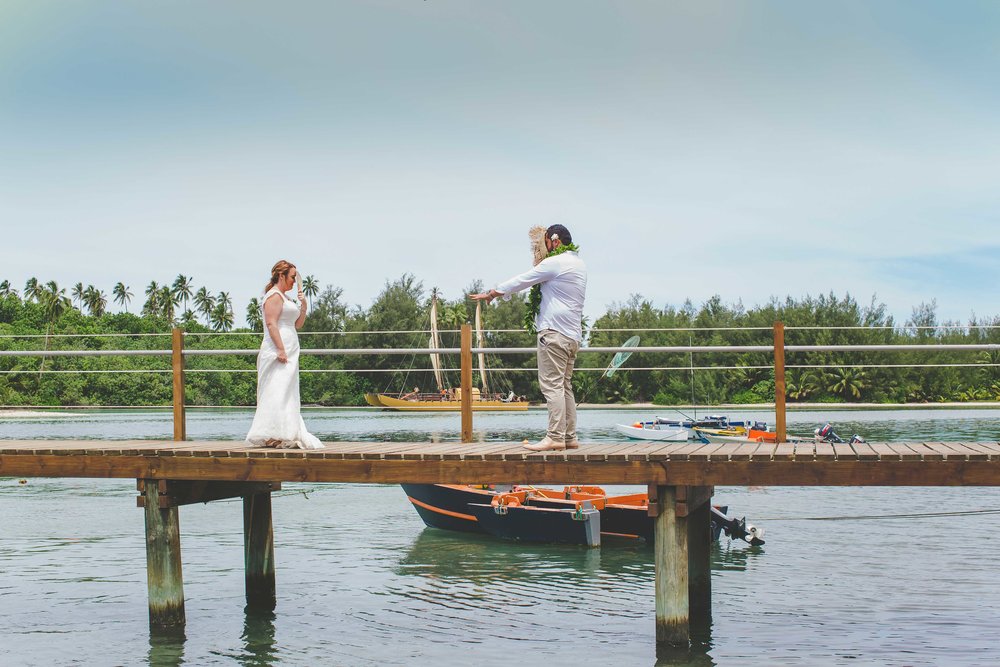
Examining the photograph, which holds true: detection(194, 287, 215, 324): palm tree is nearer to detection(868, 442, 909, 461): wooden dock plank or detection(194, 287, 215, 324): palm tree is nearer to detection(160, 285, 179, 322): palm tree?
detection(160, 285, 179, 322): palm tree

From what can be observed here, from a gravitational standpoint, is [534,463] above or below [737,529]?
above

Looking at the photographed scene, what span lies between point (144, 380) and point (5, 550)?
34.6 m

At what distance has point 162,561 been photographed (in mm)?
9594

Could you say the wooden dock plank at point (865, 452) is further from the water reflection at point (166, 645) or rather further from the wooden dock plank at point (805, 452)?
the water reflection at point (166, 645)

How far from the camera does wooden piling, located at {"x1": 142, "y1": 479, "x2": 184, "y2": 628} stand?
31.2 ft

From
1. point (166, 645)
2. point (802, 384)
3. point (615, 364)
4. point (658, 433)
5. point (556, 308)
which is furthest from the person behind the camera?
point (802, 384)

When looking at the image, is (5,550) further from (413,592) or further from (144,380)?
(144,380)

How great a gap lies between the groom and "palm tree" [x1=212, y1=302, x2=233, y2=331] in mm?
97180

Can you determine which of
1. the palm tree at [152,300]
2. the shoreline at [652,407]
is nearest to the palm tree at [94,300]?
the palm tree at [152,300]

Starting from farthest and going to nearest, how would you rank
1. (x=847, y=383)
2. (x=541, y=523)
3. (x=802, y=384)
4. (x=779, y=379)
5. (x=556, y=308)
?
(x=802, y=384) < (x=847, y=383) < (x=541, y=523) < (x=779, y=379) < (x=556, y=308)

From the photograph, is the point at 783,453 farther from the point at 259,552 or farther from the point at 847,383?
the point at 847,383

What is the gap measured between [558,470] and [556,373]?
2.60 feet

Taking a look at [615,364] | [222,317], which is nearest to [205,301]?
[222,317]

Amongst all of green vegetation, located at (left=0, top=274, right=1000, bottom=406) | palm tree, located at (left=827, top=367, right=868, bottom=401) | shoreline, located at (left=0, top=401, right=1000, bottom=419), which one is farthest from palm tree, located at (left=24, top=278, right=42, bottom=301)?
palm tree, located at (left=827, top=367, right=868, bottom=401)
